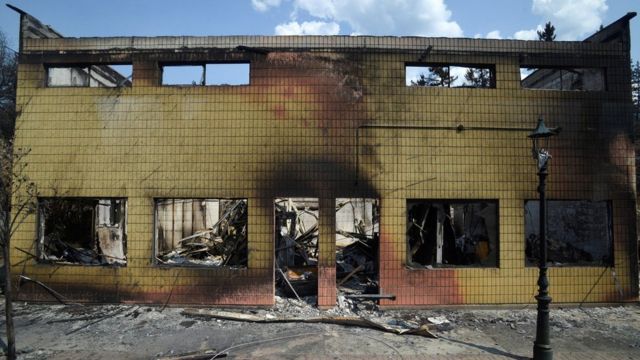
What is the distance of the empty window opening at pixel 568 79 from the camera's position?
33.3ft

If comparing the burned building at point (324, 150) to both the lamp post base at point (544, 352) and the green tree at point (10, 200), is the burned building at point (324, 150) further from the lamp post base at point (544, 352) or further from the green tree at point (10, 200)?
the lamp post base at point (544, 352)

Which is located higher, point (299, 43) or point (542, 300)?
point (299, 43)

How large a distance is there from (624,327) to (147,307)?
Result: 9.68m

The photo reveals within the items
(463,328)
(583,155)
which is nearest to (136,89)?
(463,328)

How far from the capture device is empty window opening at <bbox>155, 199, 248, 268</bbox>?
47.4 ft

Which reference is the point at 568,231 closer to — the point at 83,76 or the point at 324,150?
the point at 324,150

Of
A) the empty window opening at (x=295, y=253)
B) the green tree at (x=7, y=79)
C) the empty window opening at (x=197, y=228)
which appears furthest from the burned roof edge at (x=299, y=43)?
the green tree at (x=7, y=79)

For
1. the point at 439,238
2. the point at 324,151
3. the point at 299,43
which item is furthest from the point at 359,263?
the point at 299,43

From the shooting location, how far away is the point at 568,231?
13.0 m

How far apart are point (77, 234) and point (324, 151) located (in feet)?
25.4

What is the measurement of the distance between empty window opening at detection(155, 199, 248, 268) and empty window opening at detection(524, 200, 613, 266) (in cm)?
871

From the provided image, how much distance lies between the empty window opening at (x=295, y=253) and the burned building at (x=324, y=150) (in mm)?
123

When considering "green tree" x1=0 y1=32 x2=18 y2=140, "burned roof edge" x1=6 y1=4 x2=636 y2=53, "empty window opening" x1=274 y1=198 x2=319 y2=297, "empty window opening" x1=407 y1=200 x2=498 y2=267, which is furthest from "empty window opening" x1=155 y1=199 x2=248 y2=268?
"green tree" x1=0 y1=32 x2=18 y2=140

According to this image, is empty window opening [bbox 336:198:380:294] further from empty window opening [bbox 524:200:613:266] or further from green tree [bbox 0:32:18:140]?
green tree [bbox 0:32:18:140]
